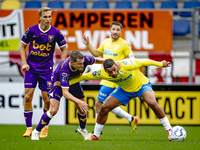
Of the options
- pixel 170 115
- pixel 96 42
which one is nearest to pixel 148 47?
pixel 96 42

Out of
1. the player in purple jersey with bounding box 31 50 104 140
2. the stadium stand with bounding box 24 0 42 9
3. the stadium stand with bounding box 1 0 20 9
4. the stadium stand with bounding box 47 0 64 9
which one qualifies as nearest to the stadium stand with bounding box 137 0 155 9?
the stadium stand with bounding box 47 0 64 9

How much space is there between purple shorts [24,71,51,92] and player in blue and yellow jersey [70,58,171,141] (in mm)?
918

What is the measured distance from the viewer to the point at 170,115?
27.0 ft

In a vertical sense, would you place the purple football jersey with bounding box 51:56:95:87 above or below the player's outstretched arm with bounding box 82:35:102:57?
below

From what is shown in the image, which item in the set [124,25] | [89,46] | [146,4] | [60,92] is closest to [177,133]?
[60,92]

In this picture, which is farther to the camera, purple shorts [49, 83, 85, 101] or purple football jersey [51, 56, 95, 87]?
purple shorts [49, 83, 85, 101]

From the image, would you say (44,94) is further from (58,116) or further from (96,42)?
(96,42)

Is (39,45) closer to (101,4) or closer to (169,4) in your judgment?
(101,4)

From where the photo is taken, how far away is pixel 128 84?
537 cm

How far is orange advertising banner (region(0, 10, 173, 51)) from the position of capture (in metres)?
9.62

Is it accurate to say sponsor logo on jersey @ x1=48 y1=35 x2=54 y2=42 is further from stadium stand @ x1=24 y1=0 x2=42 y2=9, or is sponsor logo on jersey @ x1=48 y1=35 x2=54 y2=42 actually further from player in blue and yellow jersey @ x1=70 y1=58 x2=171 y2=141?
stadium stand @ x1=24 y1=0 x2=42 y2=9

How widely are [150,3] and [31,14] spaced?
418 cm

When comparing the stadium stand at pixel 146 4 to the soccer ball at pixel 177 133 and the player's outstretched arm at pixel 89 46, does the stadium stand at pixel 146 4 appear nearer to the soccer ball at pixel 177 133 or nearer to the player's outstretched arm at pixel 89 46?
the player's outstretched arm at pixel 89 46

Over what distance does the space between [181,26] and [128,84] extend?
20.4 feet
